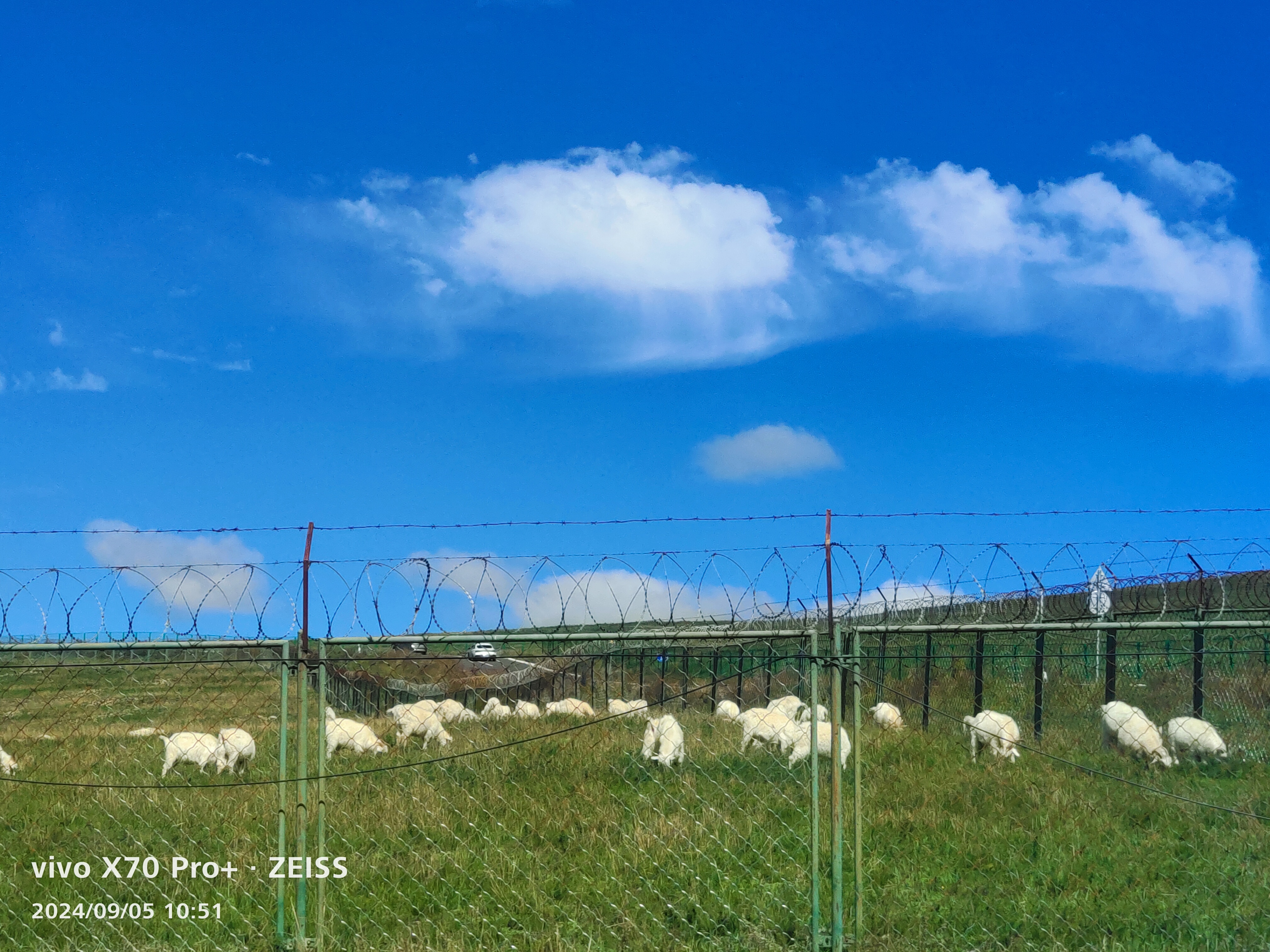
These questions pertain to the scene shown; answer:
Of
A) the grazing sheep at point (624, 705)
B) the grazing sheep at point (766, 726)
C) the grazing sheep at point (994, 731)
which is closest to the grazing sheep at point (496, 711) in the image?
the grazing sheep at point (624, 705)

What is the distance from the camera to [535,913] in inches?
265

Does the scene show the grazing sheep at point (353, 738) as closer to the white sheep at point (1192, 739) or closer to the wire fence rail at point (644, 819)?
the wire fence rail at point (644, 819)

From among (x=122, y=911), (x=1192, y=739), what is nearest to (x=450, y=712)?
(x=122, y=911)

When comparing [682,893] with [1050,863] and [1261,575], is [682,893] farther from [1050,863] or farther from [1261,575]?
[1261,575]

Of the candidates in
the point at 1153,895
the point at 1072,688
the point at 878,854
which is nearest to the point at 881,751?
the point at 878,854

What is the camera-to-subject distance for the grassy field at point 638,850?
6.53 meters

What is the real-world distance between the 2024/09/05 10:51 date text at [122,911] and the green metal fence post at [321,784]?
3.79 feet

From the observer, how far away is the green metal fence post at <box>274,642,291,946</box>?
590 centimetres

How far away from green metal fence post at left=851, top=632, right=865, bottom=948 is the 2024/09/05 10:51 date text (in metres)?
3.94

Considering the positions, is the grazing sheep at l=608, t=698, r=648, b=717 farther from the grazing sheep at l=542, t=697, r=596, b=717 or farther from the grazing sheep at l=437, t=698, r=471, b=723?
the grazing sheep at l=437, t=698, r=471, b=723

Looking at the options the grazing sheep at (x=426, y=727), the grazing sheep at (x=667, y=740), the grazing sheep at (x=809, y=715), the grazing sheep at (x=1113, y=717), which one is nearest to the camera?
the grazing sheep at (x=667, y=740)

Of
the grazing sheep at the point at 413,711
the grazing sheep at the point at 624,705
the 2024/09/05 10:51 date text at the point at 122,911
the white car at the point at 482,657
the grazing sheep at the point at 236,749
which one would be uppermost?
the white car at the point at 482,657

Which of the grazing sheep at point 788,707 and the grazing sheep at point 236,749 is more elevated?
the grazing sheep at point 788,707

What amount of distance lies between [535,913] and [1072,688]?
1236cm
